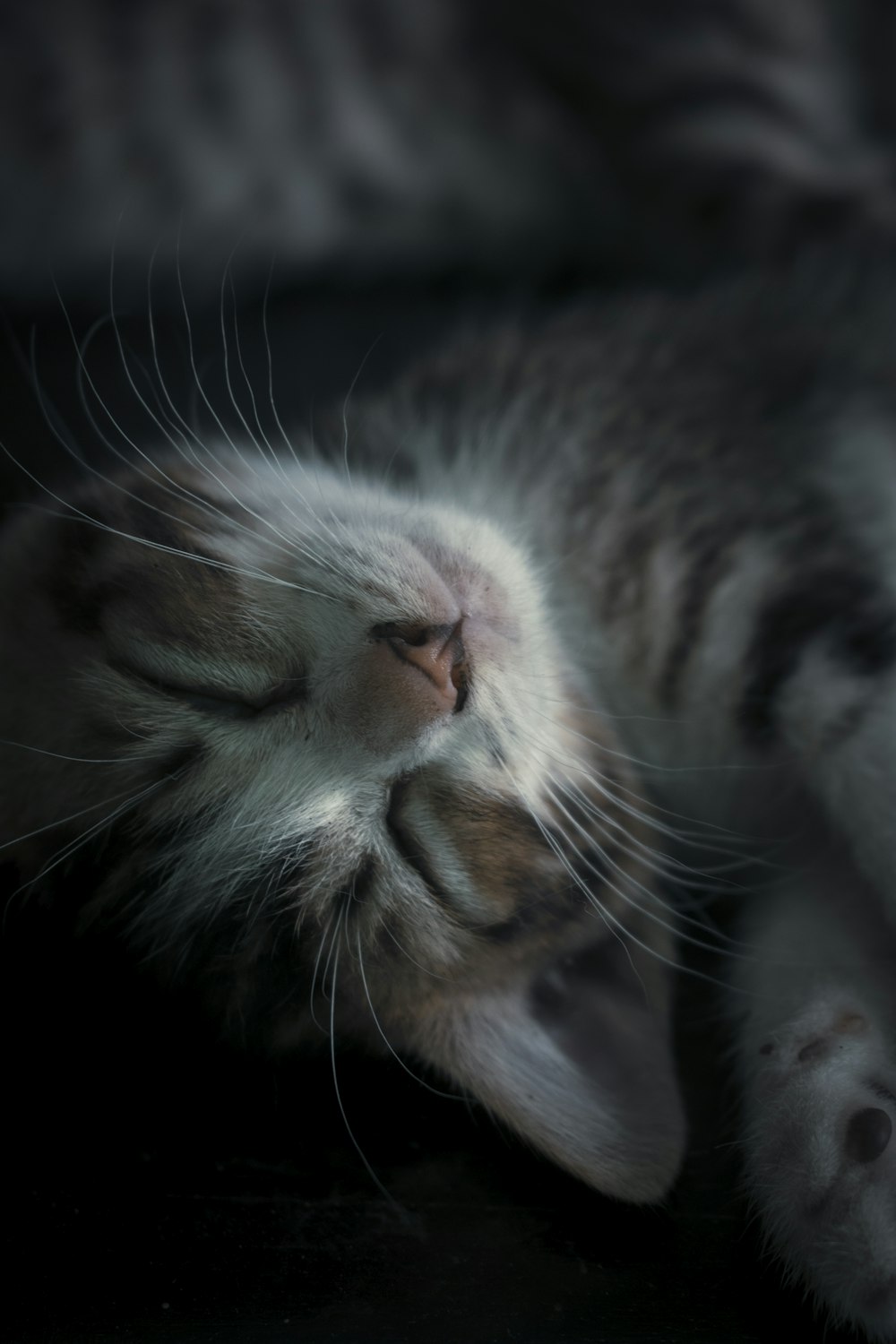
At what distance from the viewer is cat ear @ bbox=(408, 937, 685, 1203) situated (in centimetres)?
69

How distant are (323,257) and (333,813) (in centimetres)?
94

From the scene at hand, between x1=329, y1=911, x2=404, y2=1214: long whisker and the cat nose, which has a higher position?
the cat nose

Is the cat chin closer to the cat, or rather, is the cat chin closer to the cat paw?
the cat paw

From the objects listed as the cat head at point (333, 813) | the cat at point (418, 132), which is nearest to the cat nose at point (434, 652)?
the cat head at point (333, 813)

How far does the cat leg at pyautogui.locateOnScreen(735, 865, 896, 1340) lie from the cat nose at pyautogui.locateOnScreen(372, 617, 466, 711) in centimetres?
35

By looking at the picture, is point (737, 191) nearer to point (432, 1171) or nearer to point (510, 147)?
point (510, 147)

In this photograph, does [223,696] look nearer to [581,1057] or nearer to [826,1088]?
[581,1057]

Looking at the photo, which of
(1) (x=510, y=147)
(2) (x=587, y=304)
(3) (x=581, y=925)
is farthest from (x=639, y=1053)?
→ (1) (x=510, y=147)

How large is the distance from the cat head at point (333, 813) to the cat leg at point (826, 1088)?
0.07m

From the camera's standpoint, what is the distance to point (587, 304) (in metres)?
1.33

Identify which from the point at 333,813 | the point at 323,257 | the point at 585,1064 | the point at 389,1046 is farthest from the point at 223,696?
the point at 323,257

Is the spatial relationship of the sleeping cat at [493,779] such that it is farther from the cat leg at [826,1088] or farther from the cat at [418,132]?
the cat at [418,132]

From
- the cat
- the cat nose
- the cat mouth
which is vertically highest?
the cat

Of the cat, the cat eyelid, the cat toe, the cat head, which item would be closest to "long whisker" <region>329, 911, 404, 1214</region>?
the cat head
